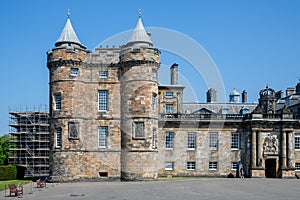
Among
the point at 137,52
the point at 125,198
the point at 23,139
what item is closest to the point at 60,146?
the point at 137,52

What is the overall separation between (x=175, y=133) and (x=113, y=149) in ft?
25.0

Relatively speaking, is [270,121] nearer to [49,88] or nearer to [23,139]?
[49,88]

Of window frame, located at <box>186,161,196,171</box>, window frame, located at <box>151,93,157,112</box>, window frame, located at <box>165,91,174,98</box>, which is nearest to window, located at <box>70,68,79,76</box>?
window frame, located at <box>151,93,157,112</box>

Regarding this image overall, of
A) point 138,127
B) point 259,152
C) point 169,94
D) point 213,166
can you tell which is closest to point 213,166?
point 213,166

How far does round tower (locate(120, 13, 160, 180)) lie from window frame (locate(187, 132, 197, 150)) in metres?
6.18

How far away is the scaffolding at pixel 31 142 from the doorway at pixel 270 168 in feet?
83.8

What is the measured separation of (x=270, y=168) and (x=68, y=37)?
23395mm

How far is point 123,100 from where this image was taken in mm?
35031

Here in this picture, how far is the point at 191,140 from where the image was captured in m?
40.2

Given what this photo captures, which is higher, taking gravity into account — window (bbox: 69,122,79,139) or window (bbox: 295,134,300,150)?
window (bbox: 69,122,79,139)

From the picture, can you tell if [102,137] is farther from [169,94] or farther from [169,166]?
[169,94]

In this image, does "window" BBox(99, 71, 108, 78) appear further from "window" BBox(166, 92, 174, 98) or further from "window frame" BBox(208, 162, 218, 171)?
"window frame" BBox(208, 162, 218, 171)

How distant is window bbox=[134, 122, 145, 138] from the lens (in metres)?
34.2

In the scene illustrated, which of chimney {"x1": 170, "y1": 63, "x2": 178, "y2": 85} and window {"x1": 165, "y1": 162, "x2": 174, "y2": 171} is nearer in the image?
window {"x1": 165, "y1": 162, "x2": 174, "y2": 171}
